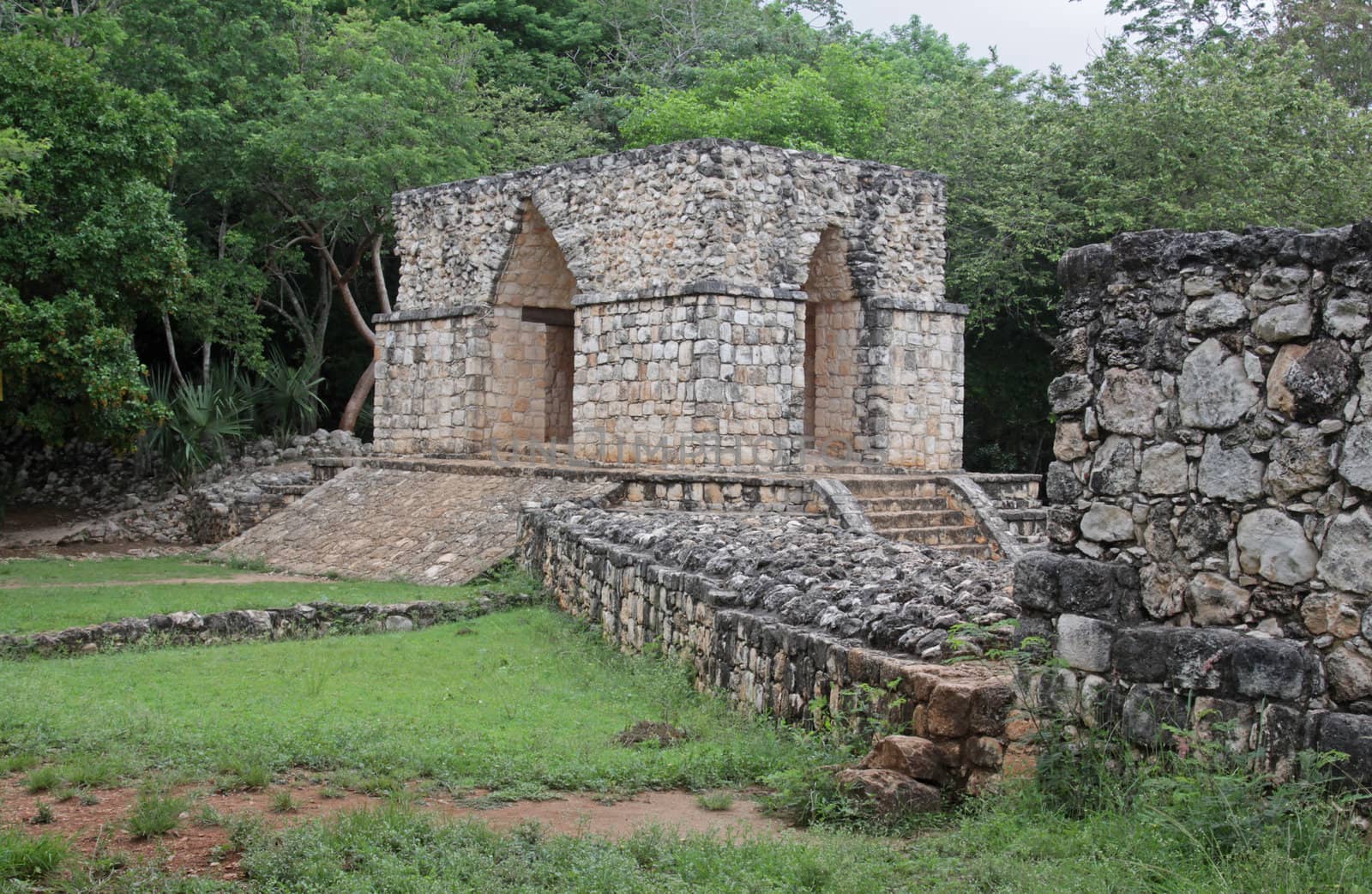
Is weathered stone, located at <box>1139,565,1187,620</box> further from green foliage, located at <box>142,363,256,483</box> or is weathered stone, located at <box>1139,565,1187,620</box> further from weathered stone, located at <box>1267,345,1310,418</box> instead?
green foliage, located at <box>142,363,256,483</box>

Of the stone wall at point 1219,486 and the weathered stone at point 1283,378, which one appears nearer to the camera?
the stone wall at point 1219,486

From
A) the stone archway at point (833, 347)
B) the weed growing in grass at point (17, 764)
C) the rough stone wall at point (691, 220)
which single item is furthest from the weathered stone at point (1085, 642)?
the stone archway at point (833, 347)

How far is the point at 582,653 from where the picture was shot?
357 inches

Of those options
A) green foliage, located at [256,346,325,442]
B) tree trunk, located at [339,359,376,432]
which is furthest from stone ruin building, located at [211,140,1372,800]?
tree trunk, located at [339,359,376,432]

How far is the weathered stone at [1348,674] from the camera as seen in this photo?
3887mm

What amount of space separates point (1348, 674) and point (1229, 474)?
738 millimetres

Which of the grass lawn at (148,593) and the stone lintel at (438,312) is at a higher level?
the stone lintel at (438,312)

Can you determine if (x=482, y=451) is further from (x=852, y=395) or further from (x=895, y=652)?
(x=895, y=652)

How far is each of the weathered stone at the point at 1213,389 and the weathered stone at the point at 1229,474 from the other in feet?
0.26

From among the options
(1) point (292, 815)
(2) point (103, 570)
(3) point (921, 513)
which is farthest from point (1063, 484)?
(2) point (103, 570)

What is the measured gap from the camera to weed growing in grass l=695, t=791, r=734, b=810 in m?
5.09

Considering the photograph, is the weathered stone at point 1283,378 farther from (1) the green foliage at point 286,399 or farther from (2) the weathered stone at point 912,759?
(1) the green foliage at point 286,399

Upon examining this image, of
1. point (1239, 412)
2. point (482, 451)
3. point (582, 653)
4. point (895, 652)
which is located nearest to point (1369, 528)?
point (1239, 412)

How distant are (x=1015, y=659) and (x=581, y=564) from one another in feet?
20.2
